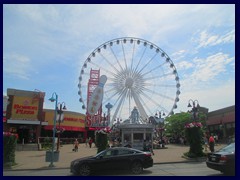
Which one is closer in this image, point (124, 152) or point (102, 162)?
point (102, 162)

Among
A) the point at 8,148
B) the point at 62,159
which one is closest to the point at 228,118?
the point at 62,159

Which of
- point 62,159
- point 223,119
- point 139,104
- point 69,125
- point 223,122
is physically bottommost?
point 62,159

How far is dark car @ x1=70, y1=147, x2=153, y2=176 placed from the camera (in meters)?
14.7

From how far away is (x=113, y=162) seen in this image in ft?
49.5

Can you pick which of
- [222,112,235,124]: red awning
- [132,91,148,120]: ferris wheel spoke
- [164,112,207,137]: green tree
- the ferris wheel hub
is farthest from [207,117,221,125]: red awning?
the ferris wheel hub

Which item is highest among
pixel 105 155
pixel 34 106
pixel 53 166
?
pixel 34 106

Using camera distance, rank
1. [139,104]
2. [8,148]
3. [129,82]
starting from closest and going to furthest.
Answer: [8,148], [139,104], [129,82]

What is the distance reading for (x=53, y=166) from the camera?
63.7ft

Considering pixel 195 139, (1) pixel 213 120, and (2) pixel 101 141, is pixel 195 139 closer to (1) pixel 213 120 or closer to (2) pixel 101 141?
(2) pixel 101 141

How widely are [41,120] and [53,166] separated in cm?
2627

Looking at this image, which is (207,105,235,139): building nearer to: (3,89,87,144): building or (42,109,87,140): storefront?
(42,109,87,140): storefront

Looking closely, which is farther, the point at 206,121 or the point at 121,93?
the point at 206,121
